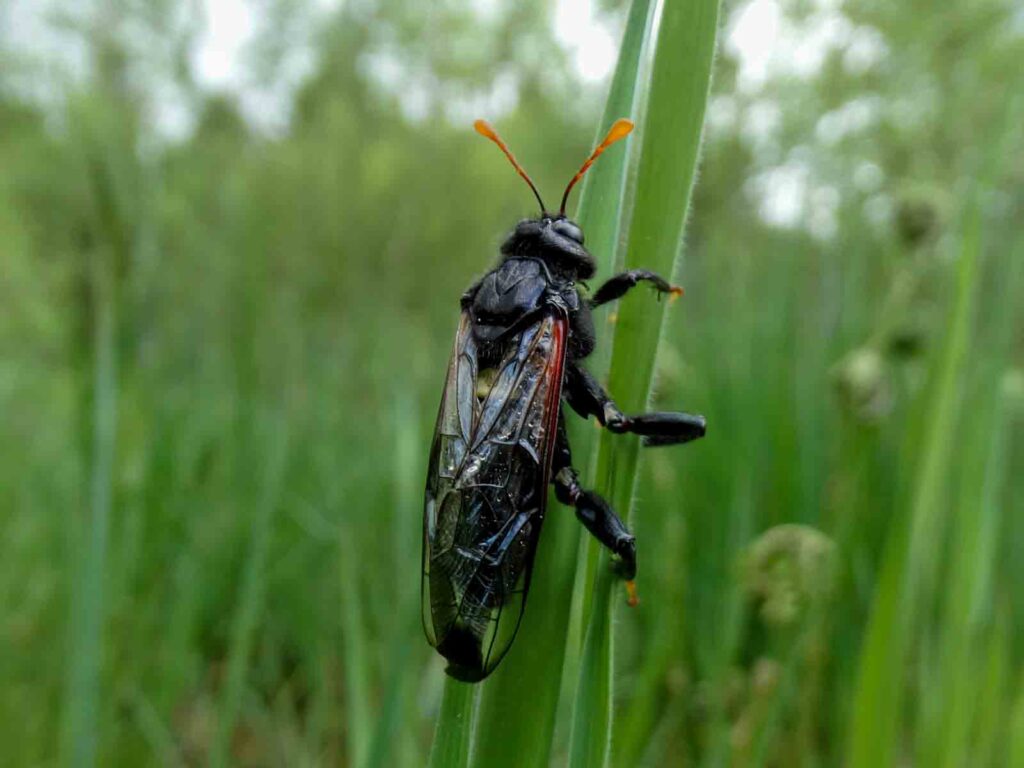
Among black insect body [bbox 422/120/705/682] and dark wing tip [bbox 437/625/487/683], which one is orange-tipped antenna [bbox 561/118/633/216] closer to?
black insect body [bbox 422/120/705/682]

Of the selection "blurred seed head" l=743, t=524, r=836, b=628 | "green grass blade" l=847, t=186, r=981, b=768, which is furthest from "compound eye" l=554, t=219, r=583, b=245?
"blurred seed head" l=743, t=524, r=836, b=628

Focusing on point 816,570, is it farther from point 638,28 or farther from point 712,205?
point 712,205

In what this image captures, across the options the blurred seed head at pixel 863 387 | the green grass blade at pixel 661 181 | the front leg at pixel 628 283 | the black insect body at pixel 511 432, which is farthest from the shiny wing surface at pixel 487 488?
the blurred seed head at pixel 863 387

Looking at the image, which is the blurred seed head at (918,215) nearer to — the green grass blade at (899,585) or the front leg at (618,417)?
the green grass blade at (899,585)

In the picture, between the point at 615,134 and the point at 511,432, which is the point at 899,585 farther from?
the point at 615,134

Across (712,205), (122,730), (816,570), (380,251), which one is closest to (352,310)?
(712,205)

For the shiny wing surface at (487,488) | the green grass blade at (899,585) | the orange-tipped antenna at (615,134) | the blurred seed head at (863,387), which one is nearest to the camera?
the orange-tipped antenna at (615,134)
